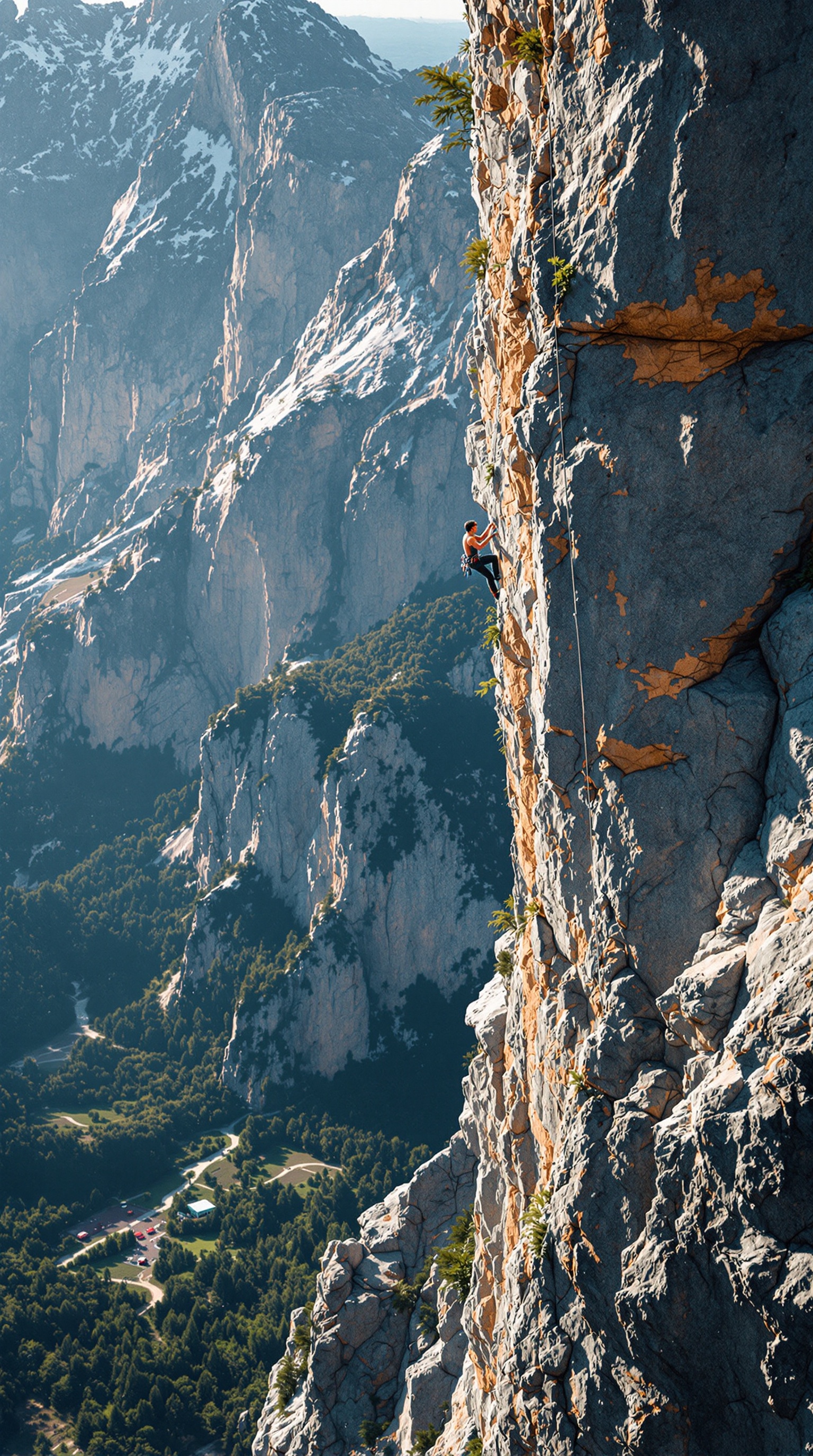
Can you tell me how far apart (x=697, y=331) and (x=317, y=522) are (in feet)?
564

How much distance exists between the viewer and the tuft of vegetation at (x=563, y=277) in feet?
49.2

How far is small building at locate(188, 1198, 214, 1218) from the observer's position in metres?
112

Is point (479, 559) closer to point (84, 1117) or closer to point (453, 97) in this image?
point (453, 97)

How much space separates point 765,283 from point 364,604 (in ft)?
549

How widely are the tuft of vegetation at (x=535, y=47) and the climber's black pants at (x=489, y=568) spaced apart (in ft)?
31.3

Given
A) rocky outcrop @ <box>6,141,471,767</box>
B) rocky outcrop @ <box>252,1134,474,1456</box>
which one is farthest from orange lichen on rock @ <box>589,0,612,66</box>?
rocky outcrop @ <box>6,141,471,767</box>

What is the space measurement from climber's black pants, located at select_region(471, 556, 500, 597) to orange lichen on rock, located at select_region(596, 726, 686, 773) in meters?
7.98

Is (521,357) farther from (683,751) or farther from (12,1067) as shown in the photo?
(12,1067)

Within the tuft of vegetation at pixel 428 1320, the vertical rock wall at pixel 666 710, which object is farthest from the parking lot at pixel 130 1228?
the vertical rock wall at pixel 666 710

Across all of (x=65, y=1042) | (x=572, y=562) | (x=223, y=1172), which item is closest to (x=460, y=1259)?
(x=572, y=562)

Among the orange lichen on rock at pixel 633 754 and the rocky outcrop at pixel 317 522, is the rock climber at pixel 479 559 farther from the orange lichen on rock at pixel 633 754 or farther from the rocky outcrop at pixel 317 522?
the rocky outcrop at pixel 317 522

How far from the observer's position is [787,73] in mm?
13070

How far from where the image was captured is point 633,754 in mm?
15117

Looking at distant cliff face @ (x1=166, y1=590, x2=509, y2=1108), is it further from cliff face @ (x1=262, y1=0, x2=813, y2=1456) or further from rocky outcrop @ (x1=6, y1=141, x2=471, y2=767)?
cliff face @ (x1=262, y1=0, x2=813, y2=1456)
